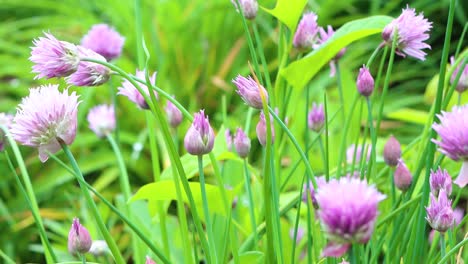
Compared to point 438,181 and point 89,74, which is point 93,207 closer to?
point 89,74

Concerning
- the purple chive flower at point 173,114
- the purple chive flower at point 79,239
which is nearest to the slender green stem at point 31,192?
the purple chive flower at point 79,239

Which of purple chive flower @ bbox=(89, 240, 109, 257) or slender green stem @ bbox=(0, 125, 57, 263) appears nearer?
slender green stem @ bbox=(0, 125, 57, 263)

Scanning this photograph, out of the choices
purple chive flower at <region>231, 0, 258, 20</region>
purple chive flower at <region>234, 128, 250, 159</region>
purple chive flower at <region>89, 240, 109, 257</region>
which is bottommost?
purple chive flower at <region>89, 240, 109, 257</region>

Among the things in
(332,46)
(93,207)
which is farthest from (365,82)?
(93,207)

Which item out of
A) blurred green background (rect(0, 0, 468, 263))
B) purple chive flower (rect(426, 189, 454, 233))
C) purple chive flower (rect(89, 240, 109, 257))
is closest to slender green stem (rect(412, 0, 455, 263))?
purple chive flower (rect(426, 189, 454, 233))

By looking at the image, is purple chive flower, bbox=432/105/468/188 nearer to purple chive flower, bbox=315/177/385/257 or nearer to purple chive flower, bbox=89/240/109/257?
purple chive flower, bbox=315/177/385/257

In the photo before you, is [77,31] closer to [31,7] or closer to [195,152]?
[31,7]
